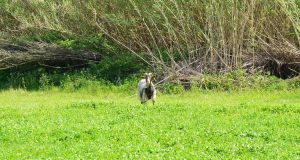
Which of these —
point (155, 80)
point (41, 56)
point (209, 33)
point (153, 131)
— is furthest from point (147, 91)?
point (41, 56)

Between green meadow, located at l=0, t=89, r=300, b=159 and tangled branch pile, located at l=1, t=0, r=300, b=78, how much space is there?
2.39 m

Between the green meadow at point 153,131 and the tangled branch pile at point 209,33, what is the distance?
2.39 meters

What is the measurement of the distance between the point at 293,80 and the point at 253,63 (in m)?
1.36

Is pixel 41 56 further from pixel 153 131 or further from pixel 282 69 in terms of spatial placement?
pixel 153 131

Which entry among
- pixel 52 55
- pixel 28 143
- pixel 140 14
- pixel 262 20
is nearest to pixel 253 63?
pixel 262 20

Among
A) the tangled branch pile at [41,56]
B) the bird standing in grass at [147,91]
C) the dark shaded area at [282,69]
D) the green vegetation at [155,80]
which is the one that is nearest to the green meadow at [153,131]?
the green vegetation at [155,80]

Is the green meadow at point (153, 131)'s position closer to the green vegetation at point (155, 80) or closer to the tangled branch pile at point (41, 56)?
the green vegetation at point (155, 80)

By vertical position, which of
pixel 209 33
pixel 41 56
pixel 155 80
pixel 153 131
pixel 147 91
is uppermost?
pixel 209 33

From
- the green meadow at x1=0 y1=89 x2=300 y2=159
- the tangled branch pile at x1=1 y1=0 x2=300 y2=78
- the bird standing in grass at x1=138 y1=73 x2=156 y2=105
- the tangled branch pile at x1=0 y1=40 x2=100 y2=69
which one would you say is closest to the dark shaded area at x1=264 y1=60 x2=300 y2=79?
the tangled branch pile at x1=1 y1=0 x2=300 y2=78

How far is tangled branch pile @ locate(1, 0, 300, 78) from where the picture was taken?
54.9 ft

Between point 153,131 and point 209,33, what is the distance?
7.41 m

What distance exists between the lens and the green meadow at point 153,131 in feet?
28.1

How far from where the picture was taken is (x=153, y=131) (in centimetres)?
1009

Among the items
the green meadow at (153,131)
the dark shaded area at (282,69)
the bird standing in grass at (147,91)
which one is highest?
the dark shaded area at (282,69)
